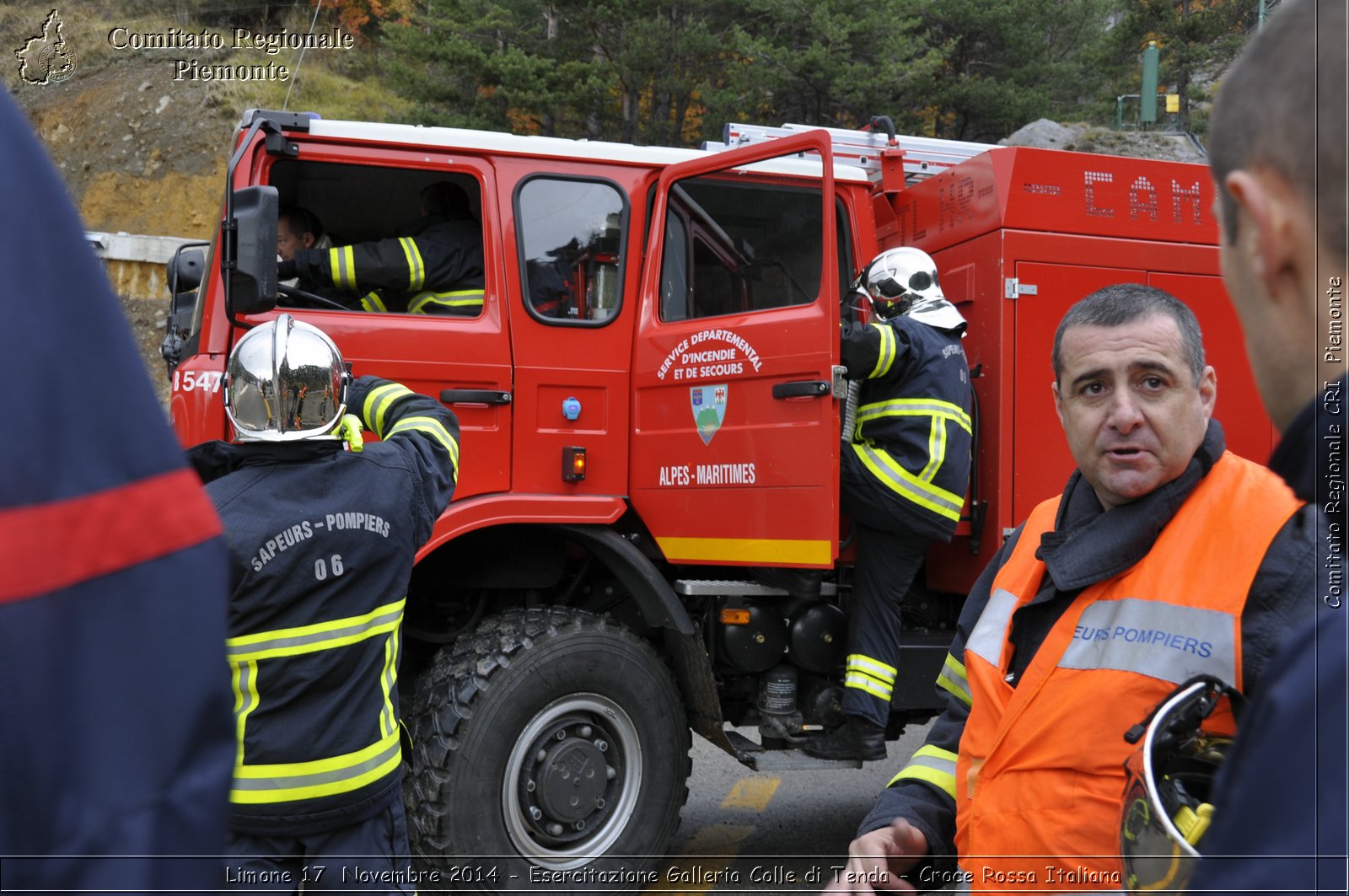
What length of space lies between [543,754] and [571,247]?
75.8 inches

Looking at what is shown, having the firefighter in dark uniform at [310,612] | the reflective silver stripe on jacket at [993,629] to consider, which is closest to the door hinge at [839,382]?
the firefighter in dark uniform at [310,612]

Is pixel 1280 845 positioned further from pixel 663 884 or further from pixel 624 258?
pixel 663 884

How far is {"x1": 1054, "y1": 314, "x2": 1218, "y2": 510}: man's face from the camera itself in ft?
6.44

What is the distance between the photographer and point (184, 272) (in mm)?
4918

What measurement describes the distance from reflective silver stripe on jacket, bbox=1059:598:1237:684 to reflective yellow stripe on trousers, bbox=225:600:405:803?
1.58 metres

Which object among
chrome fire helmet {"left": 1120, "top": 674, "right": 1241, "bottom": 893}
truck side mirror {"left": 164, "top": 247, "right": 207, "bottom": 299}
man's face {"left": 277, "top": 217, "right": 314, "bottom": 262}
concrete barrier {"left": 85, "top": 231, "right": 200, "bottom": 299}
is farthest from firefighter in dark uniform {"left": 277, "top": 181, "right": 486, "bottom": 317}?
concrete barrier {"left": 85, "top": 231, "right": 200, "bottom": 299}

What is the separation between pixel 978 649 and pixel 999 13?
20.3 m

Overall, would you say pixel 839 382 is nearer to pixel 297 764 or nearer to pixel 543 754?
pixel 543 754

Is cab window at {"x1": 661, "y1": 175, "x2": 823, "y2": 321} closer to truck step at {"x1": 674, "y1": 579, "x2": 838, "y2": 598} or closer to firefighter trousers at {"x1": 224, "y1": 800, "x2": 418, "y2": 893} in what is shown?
truck step at {"x1": 674, "y1": 579, "x2": 838, "y2": 598}

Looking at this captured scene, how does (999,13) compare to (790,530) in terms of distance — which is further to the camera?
(999,13)

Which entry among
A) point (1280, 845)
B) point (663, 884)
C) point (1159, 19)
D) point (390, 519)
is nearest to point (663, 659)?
point (663, 884)

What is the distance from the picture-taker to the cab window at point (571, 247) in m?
4.45

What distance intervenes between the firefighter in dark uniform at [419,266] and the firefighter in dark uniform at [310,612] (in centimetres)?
137

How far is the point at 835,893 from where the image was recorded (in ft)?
6.45
